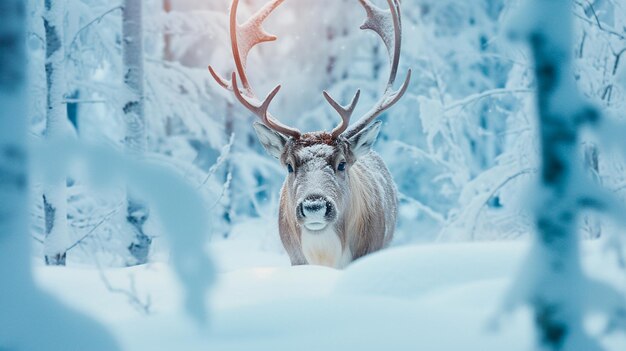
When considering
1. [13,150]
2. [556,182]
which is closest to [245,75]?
[13,150]

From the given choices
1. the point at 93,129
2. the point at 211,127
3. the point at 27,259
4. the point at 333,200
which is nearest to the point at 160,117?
the point at 211,127

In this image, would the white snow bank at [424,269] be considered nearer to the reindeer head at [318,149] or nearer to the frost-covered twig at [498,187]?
the reindeer head at [318,149]

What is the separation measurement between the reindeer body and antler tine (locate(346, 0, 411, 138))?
50cm

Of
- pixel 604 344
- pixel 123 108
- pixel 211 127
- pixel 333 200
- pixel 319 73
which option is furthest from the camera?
pixel 319 73

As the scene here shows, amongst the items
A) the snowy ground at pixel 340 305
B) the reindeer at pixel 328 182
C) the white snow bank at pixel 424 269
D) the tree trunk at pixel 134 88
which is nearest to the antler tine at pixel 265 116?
the reindeer at pixel 328 182

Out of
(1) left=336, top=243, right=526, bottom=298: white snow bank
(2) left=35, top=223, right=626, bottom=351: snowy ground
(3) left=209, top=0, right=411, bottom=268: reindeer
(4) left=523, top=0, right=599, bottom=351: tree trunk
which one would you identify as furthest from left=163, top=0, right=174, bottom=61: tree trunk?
(4) left=523, top=0, right=599, bottom=351: tree trunk

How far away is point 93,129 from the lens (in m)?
11.5

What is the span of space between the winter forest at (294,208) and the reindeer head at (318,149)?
19mm

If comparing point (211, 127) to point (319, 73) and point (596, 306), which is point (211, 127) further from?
point (596, 306)

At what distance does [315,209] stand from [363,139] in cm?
101

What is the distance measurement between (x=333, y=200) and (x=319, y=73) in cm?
1153

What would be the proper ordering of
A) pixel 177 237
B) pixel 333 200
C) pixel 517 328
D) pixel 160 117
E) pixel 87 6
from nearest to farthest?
pixel 177 237
pixel 517 328
pixel 333 200
pixel 87 6
pixel 160 117

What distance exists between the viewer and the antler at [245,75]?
5805 millimetres

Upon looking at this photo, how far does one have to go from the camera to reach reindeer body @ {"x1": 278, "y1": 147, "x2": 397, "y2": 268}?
5.56 m
